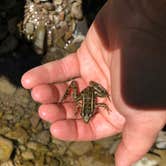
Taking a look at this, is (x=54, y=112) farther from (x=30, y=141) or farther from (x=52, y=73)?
(x=30, y=141)

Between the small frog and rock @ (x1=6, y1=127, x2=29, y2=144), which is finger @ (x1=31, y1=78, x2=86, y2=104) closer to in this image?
the small frog

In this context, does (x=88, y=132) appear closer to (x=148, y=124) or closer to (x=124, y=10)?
(x=148, y=124)

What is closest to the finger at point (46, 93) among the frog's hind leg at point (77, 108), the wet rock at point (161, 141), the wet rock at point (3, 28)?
the frog's hind leg at point (77, 108)

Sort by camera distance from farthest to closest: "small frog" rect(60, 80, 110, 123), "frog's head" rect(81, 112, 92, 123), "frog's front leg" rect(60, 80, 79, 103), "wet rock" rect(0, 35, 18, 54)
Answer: "wet rock" rect(0, 35, 18, 54)
"frog's front leg" rect(60, 80, 79, 103)
"small frog" rect(60, 80, 110, 123)
"frog's head" rect(81, 112, 92, 123)

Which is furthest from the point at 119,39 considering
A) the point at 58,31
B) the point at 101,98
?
the point at 58,31

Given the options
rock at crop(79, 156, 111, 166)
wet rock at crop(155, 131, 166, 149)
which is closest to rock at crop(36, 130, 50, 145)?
rock at crop(79, 156, 111, 166)


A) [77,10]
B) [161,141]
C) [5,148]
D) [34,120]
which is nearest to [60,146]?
[34,120]

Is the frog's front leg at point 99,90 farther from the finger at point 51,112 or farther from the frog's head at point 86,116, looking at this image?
the finger at point 51,112
